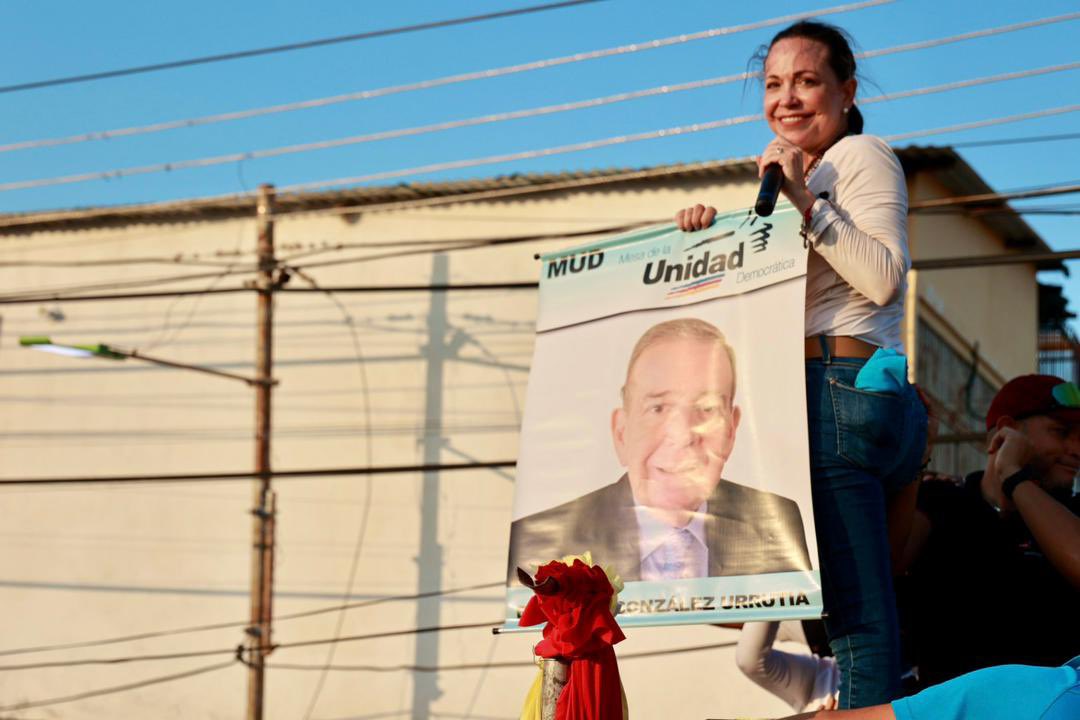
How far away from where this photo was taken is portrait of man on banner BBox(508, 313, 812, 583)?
2785 millimetres

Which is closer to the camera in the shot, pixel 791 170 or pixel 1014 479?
pixel 791 170

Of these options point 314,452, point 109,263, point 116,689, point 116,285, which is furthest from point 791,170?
point 116,689

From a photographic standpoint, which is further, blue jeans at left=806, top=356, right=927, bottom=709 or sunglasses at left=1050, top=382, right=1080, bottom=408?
sunglasses at left=1050, top=382, right=1080, bottom=408

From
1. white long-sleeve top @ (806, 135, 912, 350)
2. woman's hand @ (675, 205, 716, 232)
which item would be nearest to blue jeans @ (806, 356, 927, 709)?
white long-sleeve top @ (806, 135, 912, 350)

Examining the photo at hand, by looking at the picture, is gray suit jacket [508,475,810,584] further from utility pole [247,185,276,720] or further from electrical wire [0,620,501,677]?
electrical wire [0,620,501,677]

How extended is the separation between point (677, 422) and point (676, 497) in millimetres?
171

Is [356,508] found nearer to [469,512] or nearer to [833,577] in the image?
[469,512]

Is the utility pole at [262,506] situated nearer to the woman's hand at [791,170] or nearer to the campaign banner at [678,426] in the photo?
the campaign banner at [678,426]

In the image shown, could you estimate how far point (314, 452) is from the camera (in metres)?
14.6

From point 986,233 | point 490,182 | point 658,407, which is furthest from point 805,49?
point 986,233

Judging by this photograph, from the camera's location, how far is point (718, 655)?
12688mm

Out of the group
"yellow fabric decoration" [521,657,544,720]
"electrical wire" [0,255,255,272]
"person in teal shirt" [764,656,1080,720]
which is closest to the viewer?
"person in teal shirt" [764,656,1080,720]

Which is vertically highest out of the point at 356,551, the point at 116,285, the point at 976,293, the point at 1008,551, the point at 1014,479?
the point at 116,285

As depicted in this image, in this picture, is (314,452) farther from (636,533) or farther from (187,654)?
(636,533)
